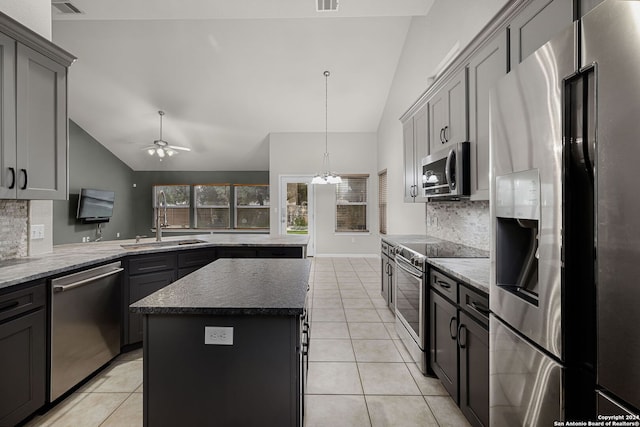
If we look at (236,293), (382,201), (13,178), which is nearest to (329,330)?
(236,293)

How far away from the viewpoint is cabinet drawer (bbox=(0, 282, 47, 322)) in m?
1.66

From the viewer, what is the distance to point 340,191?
26.4 feet

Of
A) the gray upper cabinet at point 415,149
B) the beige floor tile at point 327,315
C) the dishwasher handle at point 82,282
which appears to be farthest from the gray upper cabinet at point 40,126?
the gray upper cabinet at point 415,149

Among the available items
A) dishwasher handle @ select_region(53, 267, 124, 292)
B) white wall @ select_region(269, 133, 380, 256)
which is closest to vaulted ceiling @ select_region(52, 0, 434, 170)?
white wall @ select_region(269, 133, 380, 256)

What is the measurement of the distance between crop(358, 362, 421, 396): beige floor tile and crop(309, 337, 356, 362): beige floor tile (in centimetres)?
18

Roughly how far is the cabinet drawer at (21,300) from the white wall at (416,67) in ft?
11.0

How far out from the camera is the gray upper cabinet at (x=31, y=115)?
2004 mm

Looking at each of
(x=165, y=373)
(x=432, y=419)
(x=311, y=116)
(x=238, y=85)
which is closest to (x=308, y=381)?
(x=432, y=419)

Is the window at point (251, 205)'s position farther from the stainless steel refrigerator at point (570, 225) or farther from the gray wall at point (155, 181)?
the stainless steel refrigerator at point (570, 225)

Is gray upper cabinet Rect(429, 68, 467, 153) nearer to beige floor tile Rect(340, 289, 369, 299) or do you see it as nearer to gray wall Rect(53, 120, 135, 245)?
beige floor tile Rect(340, 289, 369, 299)

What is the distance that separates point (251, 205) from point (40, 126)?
25.0 feet

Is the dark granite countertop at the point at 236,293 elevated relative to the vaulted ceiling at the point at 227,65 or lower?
lower

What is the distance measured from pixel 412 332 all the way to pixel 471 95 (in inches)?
75.9

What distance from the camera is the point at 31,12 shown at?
245cm
